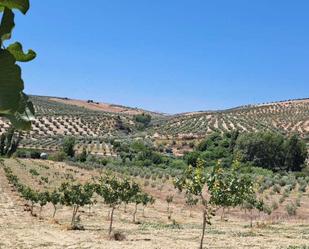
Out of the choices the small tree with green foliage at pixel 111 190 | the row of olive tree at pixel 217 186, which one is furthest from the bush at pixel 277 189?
the row of olive tree at pixel 217 186

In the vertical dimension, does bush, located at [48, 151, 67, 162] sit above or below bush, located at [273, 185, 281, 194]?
above

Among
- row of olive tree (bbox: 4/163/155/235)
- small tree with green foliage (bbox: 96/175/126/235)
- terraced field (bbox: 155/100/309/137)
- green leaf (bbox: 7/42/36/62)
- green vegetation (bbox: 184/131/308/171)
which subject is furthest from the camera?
terraced field (bbox: 155/100/309/137)

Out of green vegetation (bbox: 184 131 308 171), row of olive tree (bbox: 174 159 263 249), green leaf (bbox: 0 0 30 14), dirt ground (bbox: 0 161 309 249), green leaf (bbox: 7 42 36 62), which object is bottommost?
dirt ground (bbox: 0 161 309 249)

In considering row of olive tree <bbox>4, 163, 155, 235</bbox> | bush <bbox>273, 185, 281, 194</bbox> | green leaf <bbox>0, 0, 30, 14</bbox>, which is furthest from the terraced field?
green leaf <bbox>0, 0, 30, 14</bbox>

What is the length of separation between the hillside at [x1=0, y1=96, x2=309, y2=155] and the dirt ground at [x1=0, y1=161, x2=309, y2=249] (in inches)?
2243

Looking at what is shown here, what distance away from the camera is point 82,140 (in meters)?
120

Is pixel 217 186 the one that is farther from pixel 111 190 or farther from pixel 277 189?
pixel 277 189

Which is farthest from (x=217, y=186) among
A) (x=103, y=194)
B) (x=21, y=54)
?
(x=21, y=54)

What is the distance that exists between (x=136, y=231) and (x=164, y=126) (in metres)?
115

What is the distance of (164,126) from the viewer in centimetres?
14625

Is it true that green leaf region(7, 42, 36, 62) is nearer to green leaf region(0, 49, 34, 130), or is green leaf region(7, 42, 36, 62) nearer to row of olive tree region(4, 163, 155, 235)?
green leaf region(0, 49, 34, 130)

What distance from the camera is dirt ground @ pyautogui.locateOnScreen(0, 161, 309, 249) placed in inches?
990

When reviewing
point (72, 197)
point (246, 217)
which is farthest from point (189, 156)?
point (72, 197)

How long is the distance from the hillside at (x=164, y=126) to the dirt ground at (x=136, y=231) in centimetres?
5696
